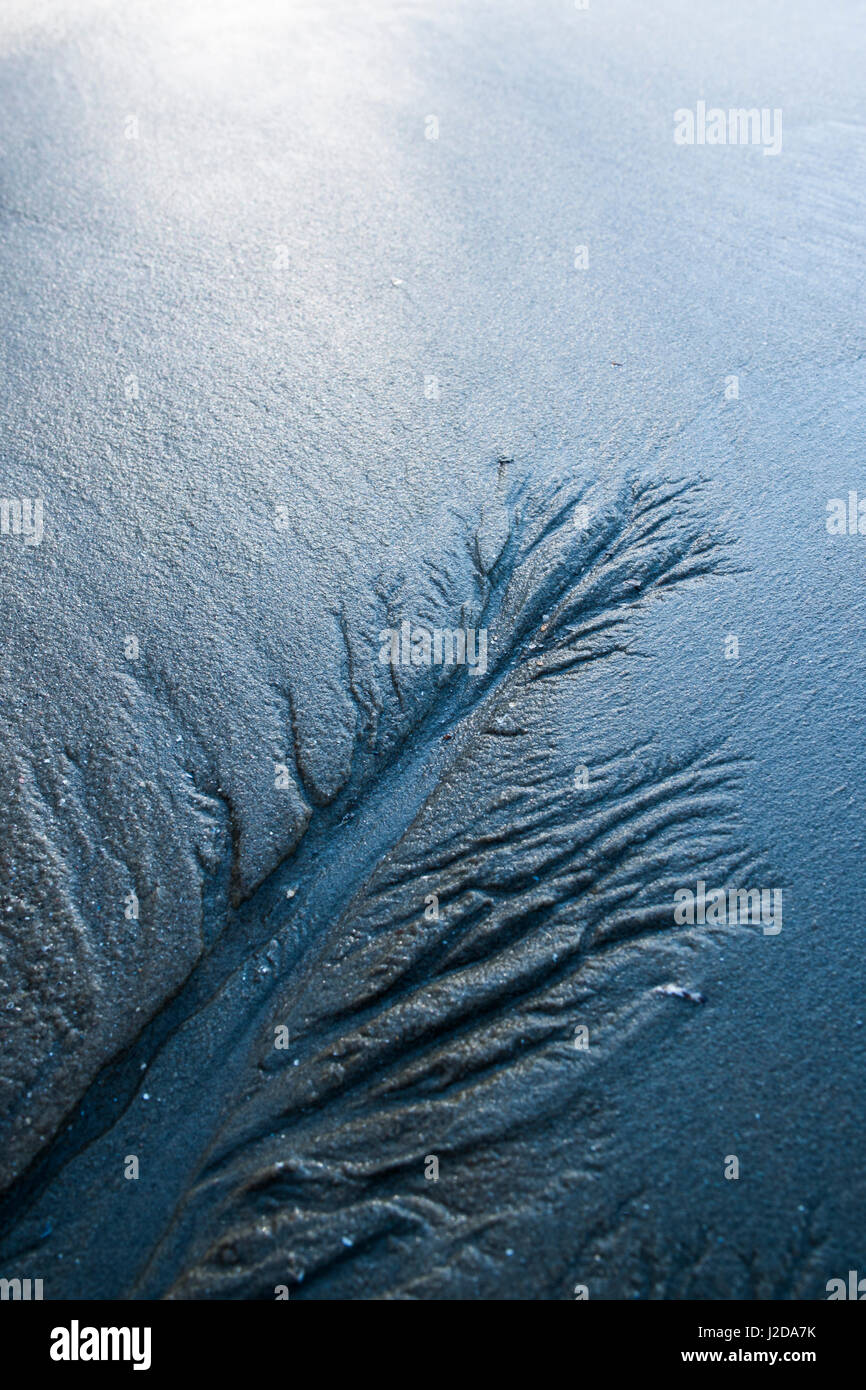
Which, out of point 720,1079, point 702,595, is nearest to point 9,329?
point 702,595

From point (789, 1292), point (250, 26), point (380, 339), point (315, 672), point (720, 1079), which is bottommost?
point (789, 1292)

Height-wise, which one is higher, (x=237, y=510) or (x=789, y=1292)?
(x=237, y=510)

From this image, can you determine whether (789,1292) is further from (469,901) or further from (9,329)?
(9,329)

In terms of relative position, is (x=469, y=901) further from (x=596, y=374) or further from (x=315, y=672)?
(x=596, y=374)

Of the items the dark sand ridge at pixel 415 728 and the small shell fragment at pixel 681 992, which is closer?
the dark sand ridge at pixel 415 728

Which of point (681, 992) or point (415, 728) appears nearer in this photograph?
point (681, 992)

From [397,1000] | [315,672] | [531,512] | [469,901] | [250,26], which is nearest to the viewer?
[397,1000]

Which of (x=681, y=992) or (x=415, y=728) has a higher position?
(x=415, y=728)

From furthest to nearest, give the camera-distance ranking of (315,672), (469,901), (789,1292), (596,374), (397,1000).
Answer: (596,374)
(315,672)
(469,901)
(397,1000)
(789,1292)

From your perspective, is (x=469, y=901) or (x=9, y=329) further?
(x=9, y=329)

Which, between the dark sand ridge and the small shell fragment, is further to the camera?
the small shell fragment
